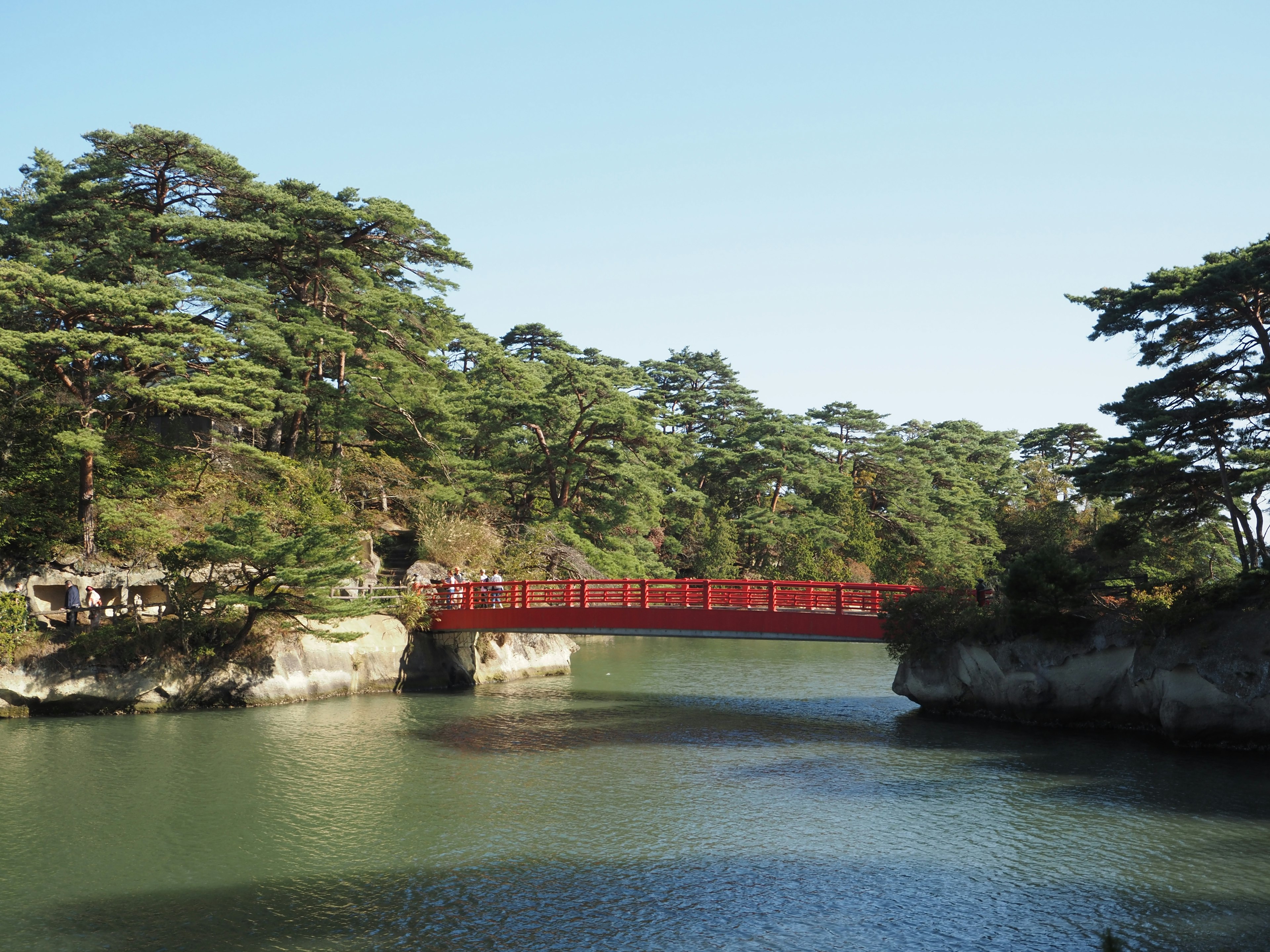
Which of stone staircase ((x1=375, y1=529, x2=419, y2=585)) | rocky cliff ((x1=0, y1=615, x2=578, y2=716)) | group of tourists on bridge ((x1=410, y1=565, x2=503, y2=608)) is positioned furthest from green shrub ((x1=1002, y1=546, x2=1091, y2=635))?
stone staircase ((x1=375, y1=529, x2=419, y2=585))

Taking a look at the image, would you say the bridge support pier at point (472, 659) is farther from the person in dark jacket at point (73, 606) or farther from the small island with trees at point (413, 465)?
the person in dark jacket at point (73, 606)

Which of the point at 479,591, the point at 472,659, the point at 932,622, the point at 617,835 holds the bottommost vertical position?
the point at 617,835

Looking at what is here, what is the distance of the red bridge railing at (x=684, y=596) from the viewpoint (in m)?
27.6

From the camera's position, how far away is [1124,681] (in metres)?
23.9

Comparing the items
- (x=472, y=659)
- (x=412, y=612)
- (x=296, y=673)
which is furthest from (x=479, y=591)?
(x=296, y=673)

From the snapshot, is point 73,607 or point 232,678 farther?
point 232,678

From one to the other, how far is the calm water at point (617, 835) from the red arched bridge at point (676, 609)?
2592 mm

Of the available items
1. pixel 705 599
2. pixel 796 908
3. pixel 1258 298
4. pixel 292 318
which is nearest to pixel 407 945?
pixel 796 908

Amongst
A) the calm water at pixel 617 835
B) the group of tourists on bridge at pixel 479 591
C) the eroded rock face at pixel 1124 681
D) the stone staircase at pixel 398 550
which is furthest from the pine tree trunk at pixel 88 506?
the eroded rock face at pixel 1124 681

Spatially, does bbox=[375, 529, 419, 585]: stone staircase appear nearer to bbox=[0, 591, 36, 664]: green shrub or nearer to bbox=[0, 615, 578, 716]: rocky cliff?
bbox=[0, 615, 578, 716]: rocky cliff

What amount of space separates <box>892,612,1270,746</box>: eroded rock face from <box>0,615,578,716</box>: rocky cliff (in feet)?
45.0

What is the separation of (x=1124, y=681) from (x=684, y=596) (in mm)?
11823

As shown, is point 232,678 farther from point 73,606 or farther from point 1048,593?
point 1048,593

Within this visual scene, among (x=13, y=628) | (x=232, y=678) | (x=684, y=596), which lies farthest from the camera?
(x=684, y=596)
